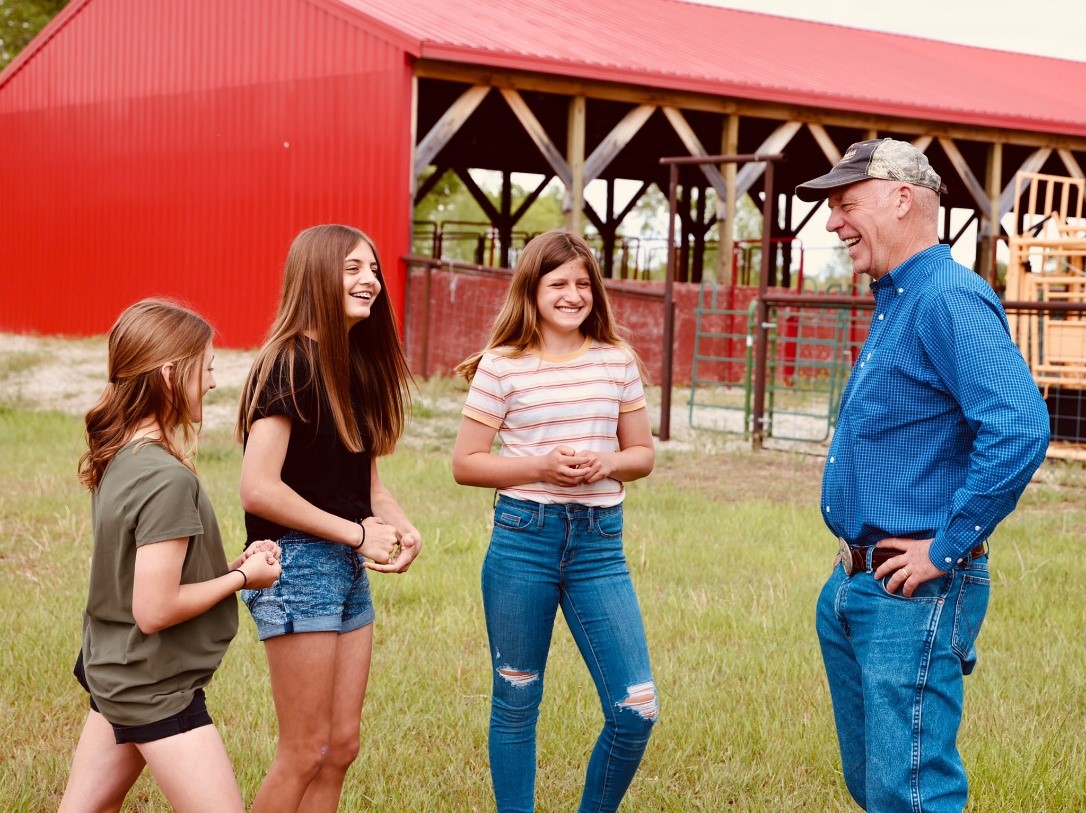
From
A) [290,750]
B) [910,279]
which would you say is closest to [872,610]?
[910,279]

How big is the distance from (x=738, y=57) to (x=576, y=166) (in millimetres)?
5233

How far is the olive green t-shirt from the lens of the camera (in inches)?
104

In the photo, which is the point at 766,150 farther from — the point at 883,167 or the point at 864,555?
the point at 864,555

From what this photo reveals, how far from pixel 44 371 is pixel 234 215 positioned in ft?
11.8

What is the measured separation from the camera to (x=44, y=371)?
1738 cm

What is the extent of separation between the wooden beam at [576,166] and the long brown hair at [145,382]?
48.1 ft

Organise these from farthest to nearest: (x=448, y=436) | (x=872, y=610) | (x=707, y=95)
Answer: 1. (x=707, y=95)
2. (x=448, y=436)
3. (x=872, y=610)

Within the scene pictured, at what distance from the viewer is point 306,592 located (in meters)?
3.09

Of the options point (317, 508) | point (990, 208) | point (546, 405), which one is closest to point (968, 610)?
point (546, 405)

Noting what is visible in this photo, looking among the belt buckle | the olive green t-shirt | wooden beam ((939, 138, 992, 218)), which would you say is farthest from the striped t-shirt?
wooden beam ((939, 138, 992, 218))

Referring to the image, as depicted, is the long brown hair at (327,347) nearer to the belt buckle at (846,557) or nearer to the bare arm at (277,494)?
the bare arm at (277,494)

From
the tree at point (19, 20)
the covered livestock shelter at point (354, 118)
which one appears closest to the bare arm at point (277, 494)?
the covered livestock shelter at point (354, 118)

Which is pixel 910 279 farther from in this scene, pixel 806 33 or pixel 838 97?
pixel 806 33

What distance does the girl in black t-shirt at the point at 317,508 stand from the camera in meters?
3.06
